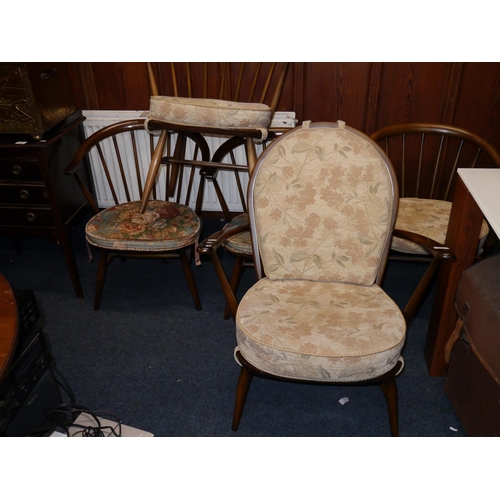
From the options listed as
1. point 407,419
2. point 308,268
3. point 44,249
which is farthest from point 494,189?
point 44,249

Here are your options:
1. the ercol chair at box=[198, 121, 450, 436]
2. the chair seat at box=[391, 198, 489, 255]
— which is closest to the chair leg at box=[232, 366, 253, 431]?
the ercol chair at box=[198, 121, 450, 436]

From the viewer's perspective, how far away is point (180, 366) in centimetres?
202

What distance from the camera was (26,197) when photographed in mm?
2178

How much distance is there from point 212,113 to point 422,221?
97cm

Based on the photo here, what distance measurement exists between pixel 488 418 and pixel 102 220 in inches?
66.0

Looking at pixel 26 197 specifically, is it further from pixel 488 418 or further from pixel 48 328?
pixel 488 418

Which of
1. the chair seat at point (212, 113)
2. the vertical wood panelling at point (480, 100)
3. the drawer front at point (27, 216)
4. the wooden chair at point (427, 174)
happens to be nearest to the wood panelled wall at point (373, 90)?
the vertical wood panelling at point (480, 100)

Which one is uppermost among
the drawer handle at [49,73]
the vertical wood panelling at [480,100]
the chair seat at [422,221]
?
the drawer handle at [49,73]

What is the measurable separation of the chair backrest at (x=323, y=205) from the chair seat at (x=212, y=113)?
226 mm

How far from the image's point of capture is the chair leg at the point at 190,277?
2.21 m

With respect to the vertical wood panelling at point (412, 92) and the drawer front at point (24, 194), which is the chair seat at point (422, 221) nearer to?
the vertical wood panelling at point (412, 92)

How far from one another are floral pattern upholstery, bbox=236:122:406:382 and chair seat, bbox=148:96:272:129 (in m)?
0.23

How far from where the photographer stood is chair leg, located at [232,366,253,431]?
1655mm

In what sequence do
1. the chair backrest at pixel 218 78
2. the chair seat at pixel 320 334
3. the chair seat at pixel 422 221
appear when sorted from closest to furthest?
the chair seat at pixel 320 334, the chair seat at pixel 422 221, the chair backrest at pixel 218 78
